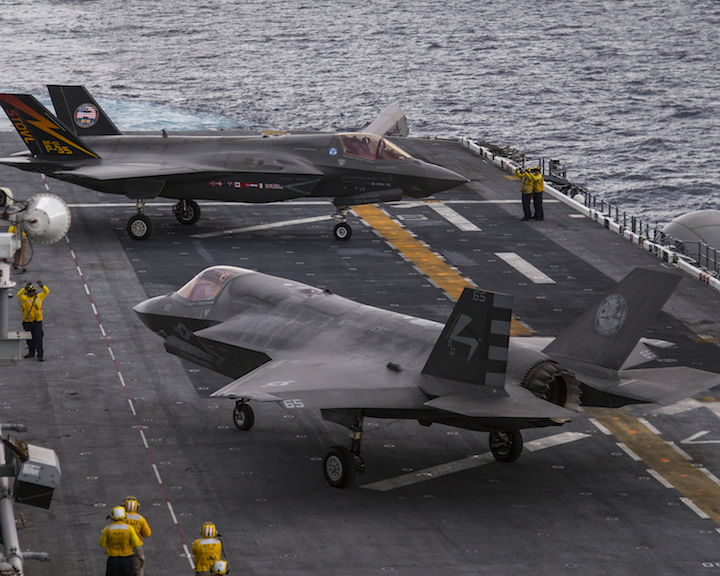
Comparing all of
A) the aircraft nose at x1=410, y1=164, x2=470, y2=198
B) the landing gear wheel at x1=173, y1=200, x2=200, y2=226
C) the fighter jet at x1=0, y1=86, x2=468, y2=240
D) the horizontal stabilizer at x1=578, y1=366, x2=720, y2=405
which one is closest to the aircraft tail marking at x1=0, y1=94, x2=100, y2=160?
the fighter jet at x1=0, y1=86, x2=468, y2=240

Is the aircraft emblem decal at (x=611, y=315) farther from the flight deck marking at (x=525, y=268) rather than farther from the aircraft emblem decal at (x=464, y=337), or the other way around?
the flight deck marking at (x=525, y=268)

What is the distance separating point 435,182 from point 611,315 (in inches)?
757

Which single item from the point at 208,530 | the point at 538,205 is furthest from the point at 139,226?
the point at 208,530

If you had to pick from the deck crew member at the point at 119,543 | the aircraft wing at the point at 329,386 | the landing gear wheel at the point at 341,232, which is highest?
the aircraft wing at the point at 329,386

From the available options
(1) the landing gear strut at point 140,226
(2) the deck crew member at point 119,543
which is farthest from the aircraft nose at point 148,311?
(1) the landing gear strut at point 140,226

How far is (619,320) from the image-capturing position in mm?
21047

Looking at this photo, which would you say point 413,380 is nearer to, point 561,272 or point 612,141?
point 561,272

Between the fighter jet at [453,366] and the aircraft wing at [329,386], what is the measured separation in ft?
0.06

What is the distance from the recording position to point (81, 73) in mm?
113875

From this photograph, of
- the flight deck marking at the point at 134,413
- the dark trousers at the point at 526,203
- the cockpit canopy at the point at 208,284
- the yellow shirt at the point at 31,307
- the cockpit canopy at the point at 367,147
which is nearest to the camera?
the flight deck marking at the point at 134,413

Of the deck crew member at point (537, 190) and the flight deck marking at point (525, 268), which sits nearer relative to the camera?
the flight deck marking at point (525, 268)

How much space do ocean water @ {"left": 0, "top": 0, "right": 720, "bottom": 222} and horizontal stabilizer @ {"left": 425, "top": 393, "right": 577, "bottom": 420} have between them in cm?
4510

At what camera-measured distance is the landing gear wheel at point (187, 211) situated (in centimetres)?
4132

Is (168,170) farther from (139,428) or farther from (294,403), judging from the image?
(294,403)
